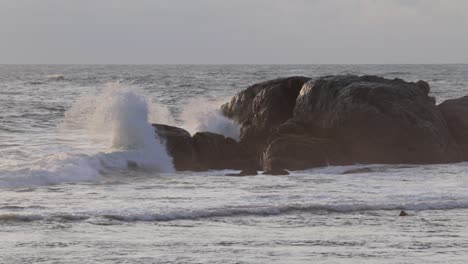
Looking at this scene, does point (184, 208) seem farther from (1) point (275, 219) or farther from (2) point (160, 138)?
(2) point (160, 138)

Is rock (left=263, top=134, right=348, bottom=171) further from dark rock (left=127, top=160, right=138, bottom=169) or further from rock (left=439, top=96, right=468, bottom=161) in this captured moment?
rock (left=439, top=96, right=468, bottom=161)

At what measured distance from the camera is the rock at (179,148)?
21641 mm

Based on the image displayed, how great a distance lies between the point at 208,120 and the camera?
89.3ft

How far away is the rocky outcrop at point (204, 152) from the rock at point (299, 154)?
58 centimetres

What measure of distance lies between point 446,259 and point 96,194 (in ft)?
26.5

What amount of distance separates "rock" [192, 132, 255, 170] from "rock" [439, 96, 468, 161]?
5.79m

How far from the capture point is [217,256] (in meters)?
10.8

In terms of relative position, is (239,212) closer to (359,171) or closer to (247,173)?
(247,173)

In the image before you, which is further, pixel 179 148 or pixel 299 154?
pixel 179 148

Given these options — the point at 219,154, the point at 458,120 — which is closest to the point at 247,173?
the point at 219,154

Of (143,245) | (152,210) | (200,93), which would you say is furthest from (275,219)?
(200,93)

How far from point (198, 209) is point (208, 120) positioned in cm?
1269

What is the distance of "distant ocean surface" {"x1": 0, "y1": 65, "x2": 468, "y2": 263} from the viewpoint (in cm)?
1116

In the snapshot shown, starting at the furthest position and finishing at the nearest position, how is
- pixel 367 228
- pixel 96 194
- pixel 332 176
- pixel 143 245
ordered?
1. pixel 332 176
2. pixel 96 194
3. pixel 367 228
4. pixel 143 245
